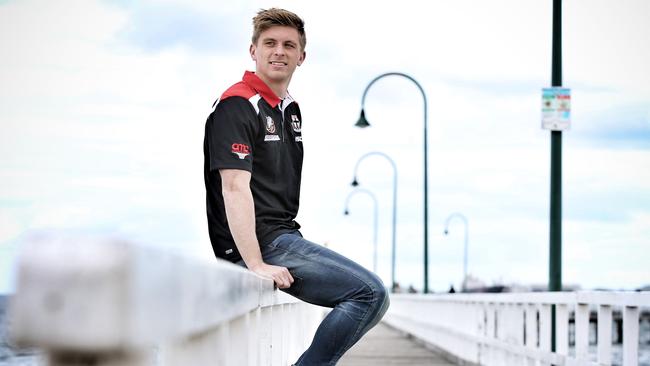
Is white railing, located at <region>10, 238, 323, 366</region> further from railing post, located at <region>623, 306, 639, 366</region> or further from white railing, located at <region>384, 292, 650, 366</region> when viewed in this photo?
railing post, located at <region>623, 306, 639, 366</region>

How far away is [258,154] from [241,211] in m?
0.42

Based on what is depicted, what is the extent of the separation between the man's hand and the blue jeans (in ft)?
0.21

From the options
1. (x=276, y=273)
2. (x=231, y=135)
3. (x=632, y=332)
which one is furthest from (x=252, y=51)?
(x=632, y=332)

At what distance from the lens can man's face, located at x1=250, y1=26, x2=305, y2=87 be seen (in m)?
5.08

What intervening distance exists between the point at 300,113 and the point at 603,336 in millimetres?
3478

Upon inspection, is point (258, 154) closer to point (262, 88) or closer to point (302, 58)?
point (262, 88)

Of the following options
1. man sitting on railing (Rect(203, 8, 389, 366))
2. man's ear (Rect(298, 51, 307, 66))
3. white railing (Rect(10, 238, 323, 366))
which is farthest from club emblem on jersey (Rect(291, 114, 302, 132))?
white railing (Rect(10, 238, 323, 366))

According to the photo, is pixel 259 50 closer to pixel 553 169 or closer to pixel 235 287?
pixel 235 287

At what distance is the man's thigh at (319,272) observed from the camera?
479 cm

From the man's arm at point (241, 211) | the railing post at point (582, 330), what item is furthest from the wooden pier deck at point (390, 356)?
the man's arm at point (241, 211)

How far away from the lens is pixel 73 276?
137 cm

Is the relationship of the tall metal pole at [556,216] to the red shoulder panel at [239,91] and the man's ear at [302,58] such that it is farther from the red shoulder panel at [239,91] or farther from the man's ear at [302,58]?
the red shoulder panel at [239,91]

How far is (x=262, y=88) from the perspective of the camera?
5027 millimetres

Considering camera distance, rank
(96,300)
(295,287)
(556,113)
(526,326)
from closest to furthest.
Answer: (96,300) → (295,287) → (526,326) → (556,113)
